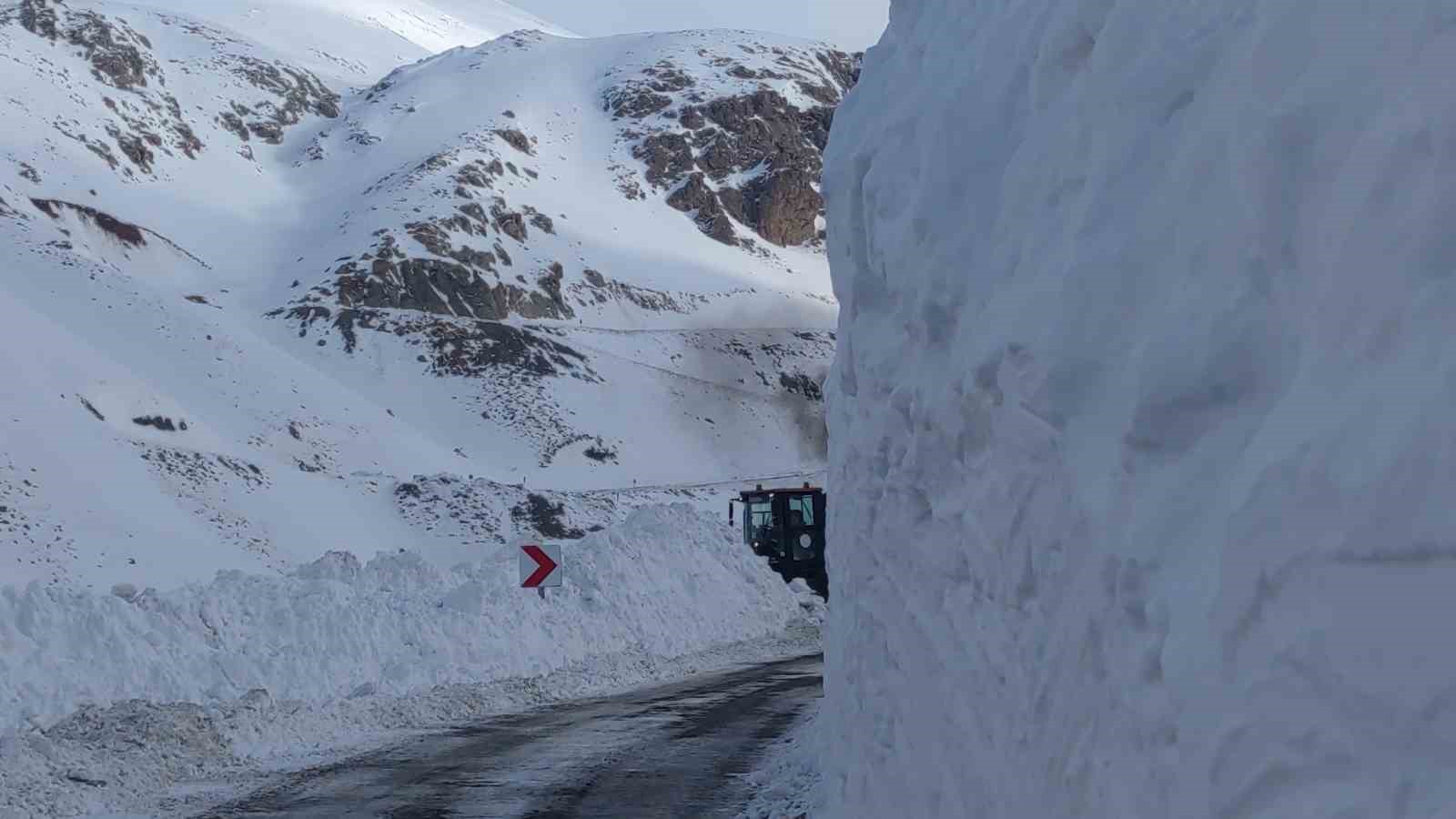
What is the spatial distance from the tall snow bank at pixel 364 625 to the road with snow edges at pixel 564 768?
2.14 meters

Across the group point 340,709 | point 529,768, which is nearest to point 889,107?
point 529,768

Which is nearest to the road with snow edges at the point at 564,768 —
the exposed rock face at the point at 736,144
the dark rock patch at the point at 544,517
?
the dark rock patch at the point at 544,517

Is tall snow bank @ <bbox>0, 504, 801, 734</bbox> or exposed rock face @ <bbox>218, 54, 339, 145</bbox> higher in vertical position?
exposed rock face @ <bbox>218, 54, 339, 145</bbox>

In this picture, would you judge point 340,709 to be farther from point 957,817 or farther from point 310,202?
point 310,202

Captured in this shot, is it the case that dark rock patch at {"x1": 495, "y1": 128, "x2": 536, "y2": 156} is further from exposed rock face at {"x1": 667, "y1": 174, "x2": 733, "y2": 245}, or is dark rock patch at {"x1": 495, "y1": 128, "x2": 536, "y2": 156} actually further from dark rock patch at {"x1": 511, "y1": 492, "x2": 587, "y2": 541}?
dark rock patch at {"x1": 511, "y1": 492, "x2": 587, "y2": 541}

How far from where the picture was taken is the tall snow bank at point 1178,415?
8.70 feet

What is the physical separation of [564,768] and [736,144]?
10429 centimetres

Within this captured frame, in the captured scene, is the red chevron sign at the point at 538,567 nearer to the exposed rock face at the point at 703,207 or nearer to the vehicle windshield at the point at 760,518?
the vehicle windshield at the point at 760,518

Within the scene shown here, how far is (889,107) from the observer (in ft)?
25.2

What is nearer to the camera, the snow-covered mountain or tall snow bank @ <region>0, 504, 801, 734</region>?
tall snow bank @ <region>0, 504, 801, 734</region>

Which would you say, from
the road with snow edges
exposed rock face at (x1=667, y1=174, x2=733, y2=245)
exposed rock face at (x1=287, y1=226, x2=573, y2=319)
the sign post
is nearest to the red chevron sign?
the sign post

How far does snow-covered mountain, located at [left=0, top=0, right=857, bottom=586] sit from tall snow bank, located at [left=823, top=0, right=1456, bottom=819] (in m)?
22.1

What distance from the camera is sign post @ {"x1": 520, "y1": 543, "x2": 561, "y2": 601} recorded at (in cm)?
1928

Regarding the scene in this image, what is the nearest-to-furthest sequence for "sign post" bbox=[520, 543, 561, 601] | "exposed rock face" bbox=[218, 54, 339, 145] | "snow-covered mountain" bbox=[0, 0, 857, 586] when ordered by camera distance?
"sign post" bbox=[520, 543, 561, 601] → "snow-covered mountain" bbox=[0, 0, 857, 586] → "exposed rock face" bbox=[218, 54, 339, 145]
